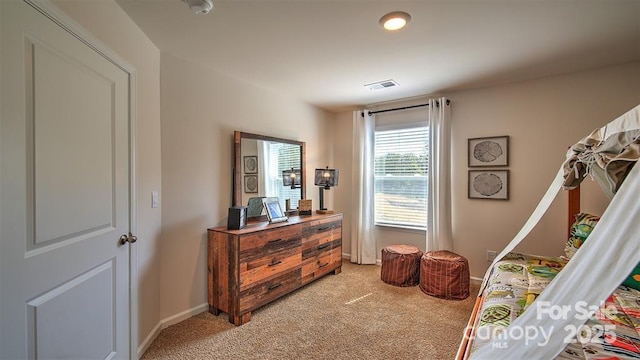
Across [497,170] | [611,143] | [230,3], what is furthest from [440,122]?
[230,3]

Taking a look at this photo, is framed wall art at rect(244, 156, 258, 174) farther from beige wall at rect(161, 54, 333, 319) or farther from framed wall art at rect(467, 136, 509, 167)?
framed wall art at rect(467, 136, 509, 167)

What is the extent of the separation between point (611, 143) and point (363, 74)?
6.60 ft

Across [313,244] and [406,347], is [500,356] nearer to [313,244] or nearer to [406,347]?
[406,347]

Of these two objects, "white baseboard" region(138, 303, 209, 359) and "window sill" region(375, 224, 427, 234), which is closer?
"white baseboard" region(138, 303, 209, 359)

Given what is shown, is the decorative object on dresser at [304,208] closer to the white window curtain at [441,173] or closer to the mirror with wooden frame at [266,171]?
the mirror with wooden frame at [266,171]

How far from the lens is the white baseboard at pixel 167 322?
194 cm

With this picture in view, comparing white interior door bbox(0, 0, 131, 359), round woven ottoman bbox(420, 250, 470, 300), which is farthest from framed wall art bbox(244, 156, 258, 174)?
round woven ottoman bbox(420, 250, 470, 300)

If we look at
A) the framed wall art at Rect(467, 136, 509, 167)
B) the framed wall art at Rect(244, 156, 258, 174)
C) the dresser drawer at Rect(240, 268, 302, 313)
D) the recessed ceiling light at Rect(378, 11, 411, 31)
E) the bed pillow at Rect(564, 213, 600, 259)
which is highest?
the recessed ceiling light at Rect(378, 11, 411, 31)

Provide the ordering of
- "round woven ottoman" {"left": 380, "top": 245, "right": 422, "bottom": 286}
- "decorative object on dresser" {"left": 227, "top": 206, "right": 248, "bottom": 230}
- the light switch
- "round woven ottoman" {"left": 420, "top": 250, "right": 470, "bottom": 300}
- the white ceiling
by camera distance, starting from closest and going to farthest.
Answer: the white ceiling
the light switch
"decorative object on dresser" {"left": 227, "top": 206, "right": 248, "bottom": 230}
"round woven ottoman" {"left": 420, "top": 250, "right": 470, "bottom": 300}
"round woven ottoman" {"left": 380, "top": 245, "right": 422, "bottom": 286}

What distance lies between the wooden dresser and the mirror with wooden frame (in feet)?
1.18

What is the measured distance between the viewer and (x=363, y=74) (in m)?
2.79

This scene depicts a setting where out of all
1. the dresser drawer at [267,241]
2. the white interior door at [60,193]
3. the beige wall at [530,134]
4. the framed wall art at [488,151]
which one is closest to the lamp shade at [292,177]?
the dresser drawer at [267,241]

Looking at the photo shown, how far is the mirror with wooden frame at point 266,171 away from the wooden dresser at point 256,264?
360mm

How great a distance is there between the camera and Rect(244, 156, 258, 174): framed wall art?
295 centimetres
